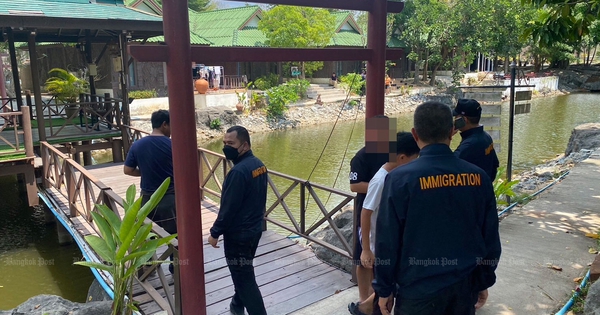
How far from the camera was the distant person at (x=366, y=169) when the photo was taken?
3.38 m

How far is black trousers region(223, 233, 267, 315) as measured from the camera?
3.78 m

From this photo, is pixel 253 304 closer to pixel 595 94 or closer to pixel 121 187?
pixel 121 187

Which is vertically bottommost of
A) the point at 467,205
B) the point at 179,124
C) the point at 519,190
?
the point at 519,190

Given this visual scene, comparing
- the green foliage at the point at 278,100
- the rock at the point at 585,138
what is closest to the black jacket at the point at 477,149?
the rock at the point at 585,138

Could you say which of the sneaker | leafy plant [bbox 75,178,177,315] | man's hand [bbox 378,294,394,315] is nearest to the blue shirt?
leafy plant [bbox 75,178,177,315]

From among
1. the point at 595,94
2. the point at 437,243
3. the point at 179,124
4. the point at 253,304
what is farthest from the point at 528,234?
the point at 595,94

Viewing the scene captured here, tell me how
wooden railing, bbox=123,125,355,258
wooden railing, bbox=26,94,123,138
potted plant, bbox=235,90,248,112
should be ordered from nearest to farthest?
wooden railing, bbox=123,125,355,258, wooden railing, bbox=26,94,123,138, potted plant, bbox=235,90,248,112

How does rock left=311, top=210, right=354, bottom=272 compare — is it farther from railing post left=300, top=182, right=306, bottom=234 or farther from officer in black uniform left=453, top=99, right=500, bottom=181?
officer in black uniform left=453, top=99, right=500, bottom=181

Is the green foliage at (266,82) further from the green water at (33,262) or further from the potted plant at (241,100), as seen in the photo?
the green water at (33,262)

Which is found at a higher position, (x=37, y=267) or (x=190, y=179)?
(x=190, y=179)

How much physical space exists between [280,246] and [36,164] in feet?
19.6

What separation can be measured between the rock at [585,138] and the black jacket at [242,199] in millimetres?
11728

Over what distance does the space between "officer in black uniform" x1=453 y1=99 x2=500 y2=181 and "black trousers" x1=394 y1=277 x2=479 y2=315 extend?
1.76m

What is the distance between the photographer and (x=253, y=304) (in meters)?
3.85
